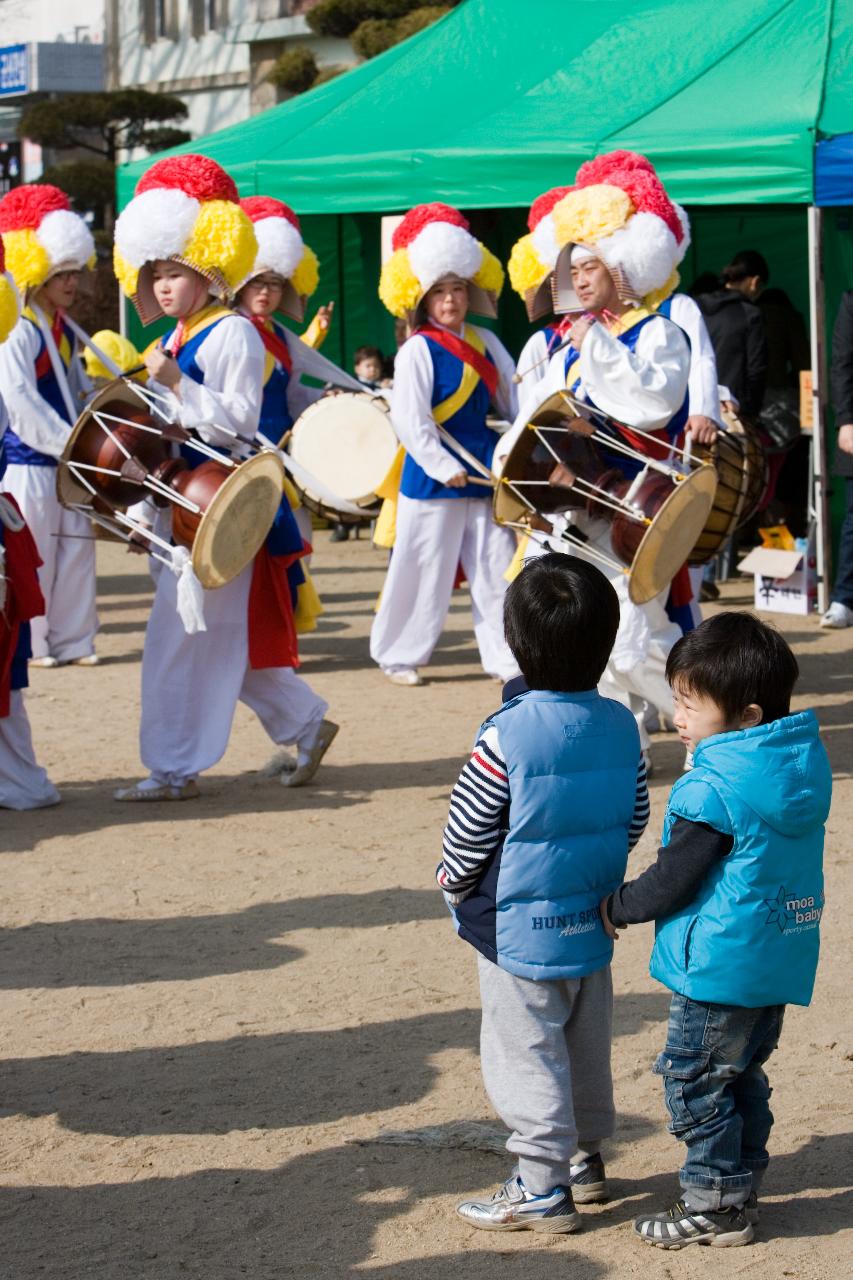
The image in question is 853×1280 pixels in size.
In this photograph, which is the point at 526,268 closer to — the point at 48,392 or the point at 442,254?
the point at 442,254

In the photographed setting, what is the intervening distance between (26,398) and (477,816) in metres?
5.07

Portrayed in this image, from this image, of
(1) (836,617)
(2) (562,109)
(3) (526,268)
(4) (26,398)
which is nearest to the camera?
(4) (26,398)

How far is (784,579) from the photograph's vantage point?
9.52m

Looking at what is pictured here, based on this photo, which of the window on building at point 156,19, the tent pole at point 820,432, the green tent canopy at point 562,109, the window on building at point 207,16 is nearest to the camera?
the green tent canopy at point 562,109

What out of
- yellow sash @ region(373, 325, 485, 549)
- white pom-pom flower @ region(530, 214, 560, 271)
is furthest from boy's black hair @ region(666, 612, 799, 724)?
yellow sash @ region(373, 325, 485, 549)

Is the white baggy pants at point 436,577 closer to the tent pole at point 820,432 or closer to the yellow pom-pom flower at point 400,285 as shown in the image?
the yellow pom-pom flower at point 400,285

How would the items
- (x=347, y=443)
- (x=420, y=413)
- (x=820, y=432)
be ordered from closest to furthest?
(x=420, y=413) < (x=347, y=443) < (x=820, y=432)

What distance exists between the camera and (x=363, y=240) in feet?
46.4

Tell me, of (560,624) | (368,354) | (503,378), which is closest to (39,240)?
(503,378)

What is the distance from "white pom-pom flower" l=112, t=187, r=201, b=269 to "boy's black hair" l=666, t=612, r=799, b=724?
3046mm

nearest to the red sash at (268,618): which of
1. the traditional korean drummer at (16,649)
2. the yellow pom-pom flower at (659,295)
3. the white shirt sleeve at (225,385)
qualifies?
the white shirt sleeve at (225,385)

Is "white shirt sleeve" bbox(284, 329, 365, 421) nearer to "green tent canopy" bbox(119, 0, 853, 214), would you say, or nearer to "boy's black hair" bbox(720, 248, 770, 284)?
"green tent canopy" bbox(119, 0, 853, 214)

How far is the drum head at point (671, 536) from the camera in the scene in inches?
219

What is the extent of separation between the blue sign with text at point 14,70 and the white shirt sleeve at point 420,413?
81.3 ft
